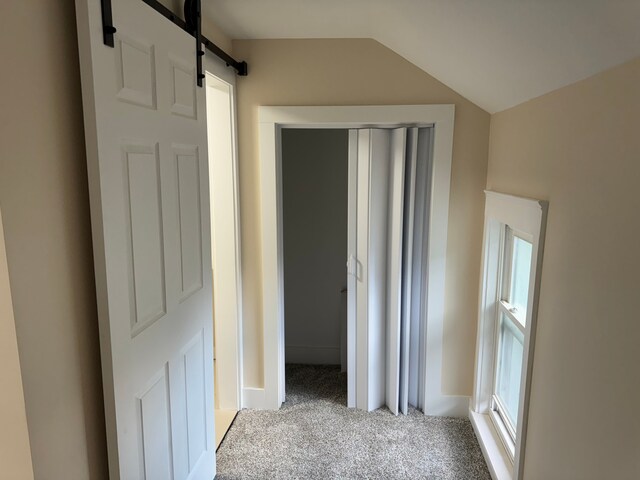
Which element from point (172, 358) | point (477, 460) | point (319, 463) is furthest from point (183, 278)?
point (477, 460)

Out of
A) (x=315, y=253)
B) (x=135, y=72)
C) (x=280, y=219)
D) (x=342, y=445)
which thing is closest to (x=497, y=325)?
(x=342, y=445)

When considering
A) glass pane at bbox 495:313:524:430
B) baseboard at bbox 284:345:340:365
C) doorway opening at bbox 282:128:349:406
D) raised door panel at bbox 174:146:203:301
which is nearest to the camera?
raised door panel at bbox 174:146:203:301

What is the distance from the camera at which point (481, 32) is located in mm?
1520

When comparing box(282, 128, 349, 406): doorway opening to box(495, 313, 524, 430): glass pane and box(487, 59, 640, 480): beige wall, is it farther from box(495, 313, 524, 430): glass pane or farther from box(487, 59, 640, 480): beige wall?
box(487, 59, 640, 480): beige wall

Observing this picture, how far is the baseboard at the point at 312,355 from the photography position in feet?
11.4

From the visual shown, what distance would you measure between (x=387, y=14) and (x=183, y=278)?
137 centimetres

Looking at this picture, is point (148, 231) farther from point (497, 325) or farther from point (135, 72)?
point (497, 325)

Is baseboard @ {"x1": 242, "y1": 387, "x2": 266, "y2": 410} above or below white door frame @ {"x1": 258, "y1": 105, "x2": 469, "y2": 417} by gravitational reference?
below

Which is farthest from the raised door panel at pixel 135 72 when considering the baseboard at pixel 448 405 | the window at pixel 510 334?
Result: the baseboard at pixel 448 405

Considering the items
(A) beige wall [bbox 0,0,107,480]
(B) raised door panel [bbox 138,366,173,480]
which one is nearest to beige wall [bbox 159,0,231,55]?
(A) beige wall [bbox 0,0,107,480]

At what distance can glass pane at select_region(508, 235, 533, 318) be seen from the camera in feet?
6.74

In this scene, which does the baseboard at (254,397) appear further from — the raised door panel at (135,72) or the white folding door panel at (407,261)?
the raised door panel at (135,72)

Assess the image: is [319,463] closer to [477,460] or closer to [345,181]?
[477,460]

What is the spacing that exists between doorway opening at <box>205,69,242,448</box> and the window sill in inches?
54.6
